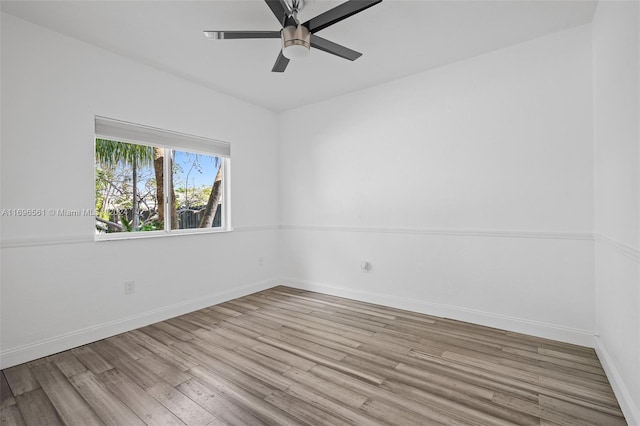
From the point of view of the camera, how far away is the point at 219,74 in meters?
3.22

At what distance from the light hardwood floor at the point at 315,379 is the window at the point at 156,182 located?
3.44 ft

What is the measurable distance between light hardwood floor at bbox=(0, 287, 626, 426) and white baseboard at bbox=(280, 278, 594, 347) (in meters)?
0.09

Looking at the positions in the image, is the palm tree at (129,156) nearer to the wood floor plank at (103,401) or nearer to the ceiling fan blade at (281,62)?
the wood floor plank at (103,401)

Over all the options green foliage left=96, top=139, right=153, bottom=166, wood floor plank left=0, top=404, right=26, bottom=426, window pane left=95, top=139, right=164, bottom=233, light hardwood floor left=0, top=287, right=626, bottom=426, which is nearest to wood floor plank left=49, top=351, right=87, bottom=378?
light hardwood floor left=0, top=287, right=626, bottom=426

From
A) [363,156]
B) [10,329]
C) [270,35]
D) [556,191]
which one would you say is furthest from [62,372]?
[556,191]

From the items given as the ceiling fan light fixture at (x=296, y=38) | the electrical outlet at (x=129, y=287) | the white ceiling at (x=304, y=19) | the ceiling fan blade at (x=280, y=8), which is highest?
the white ceiling at (x=304, y=19)

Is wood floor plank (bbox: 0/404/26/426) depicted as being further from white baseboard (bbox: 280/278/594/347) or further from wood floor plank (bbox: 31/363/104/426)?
white baseboard (bbox: 280/278/594/347)

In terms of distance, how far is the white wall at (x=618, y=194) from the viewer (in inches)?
59.5

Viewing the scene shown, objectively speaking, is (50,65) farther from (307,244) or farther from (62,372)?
(307,244)

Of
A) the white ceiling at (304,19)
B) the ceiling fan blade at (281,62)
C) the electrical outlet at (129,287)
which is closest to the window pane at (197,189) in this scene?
the electrical outlet at (129,287)

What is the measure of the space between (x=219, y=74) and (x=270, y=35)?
134 centimetres

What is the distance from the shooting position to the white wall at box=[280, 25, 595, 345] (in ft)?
8.20

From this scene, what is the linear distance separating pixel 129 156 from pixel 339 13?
2.39 m

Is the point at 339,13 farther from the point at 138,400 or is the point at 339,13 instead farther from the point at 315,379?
the point at 138,400
